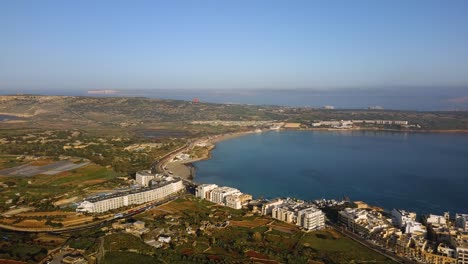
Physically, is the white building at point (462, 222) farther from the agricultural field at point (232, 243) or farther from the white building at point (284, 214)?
the white building at point (284, 214)

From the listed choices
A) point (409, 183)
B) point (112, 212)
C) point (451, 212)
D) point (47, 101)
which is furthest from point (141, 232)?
point (47, 101)

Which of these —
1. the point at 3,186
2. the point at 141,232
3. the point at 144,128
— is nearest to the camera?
the point at 141,232

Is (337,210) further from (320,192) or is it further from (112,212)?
(112,212)

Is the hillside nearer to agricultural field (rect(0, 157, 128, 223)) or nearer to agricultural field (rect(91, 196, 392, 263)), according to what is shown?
agricultural field (rect(0, 157, 128, 223))

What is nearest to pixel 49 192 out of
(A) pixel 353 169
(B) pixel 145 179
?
(B) pixel 145 179

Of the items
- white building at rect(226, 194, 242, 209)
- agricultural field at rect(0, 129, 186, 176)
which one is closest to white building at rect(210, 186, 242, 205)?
white building at rect(226, 194, 242, 209)

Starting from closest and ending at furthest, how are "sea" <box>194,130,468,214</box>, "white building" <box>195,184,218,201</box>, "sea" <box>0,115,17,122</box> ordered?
"white building" <box>195,184,218,201</box> < "sea" <box>194,130,468,214</box> < "sea" <box>0,115,17,122</box>
